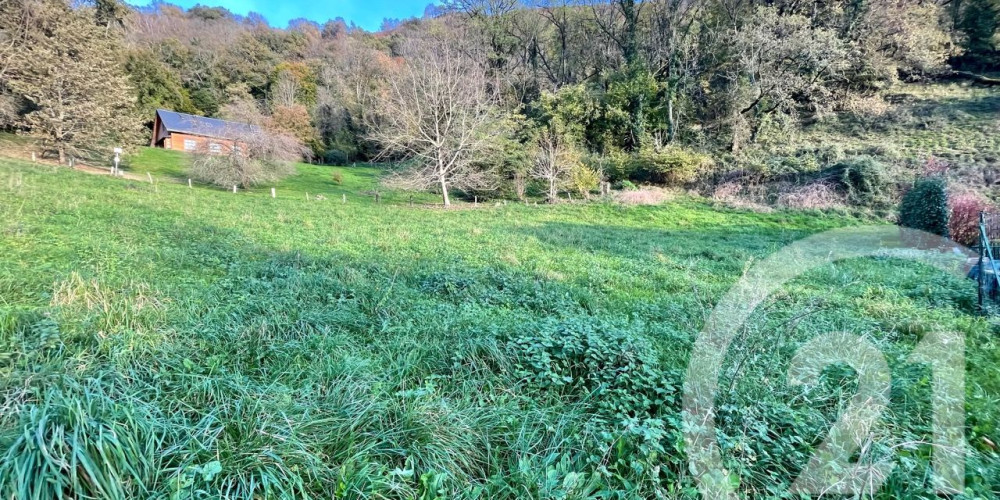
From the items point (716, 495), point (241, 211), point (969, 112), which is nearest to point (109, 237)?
point (241, 211)

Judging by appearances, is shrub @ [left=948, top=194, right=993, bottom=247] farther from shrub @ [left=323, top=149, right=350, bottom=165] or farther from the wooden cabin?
the wooden cabin

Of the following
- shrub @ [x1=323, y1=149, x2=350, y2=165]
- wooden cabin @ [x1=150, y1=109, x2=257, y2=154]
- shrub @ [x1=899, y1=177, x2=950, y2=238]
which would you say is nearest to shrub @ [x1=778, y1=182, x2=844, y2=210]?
shrub @ [x1=899, y1=177, x2=950, y2=238]

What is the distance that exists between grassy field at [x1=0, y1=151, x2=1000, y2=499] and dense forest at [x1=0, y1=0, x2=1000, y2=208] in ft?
47.3

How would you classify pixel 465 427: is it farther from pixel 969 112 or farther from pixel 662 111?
pixel 969 112

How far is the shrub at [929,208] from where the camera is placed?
11273 mm

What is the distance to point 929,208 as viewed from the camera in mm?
11555

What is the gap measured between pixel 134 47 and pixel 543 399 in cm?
5343

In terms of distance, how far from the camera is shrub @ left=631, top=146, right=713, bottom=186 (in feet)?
72.3

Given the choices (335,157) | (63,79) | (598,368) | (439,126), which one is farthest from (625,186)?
(63,79)

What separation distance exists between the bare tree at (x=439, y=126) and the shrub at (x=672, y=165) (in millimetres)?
8675

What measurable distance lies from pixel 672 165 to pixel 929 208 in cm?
1148

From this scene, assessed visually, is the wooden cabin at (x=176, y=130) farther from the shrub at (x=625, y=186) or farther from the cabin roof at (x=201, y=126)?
Result: the shrub at (x=625, y=186)

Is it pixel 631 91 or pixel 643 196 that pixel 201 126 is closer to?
pixel 631 91

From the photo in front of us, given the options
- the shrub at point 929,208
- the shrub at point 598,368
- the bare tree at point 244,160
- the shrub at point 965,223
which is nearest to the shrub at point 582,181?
the shrub at point 929,208
